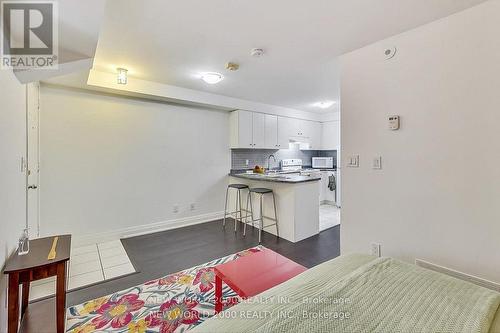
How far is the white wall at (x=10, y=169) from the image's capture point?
1.34m

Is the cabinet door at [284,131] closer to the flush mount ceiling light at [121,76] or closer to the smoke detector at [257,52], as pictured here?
the smoke detector at [257,52]

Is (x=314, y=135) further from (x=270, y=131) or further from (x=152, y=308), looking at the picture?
(x=152, y=308)

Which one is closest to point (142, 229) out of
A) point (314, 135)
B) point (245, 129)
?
point (245, 129)

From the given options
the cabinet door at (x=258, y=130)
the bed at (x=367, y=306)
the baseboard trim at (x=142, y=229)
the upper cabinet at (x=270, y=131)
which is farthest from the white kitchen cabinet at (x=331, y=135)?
the bed at (x=367, y=306)

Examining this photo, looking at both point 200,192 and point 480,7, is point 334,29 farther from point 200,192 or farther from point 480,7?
point 200,192

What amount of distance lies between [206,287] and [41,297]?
1464 millimetres

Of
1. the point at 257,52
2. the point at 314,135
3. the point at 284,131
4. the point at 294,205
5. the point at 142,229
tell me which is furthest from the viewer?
the point at 314,135

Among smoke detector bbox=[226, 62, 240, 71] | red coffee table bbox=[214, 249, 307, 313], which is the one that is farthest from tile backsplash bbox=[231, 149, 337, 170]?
red coffee table bbox=[214, 249, 307, 313]

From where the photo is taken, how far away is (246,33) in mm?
2096

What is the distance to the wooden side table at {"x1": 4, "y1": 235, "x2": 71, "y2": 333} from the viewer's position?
1337mm

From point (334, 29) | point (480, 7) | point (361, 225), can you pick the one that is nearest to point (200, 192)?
point (361, 225)

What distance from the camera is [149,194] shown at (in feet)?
12.4

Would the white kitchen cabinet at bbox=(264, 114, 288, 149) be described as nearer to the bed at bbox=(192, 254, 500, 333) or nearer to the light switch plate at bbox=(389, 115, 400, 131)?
the light switch plate at bbox=(389, 115, 400, 131)

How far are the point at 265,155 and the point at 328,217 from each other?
2.01m
